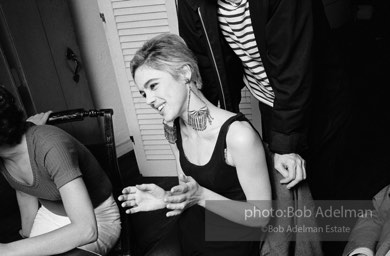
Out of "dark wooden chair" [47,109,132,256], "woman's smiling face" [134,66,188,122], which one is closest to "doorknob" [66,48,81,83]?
"dark wooden chair" [47,109,132,256]

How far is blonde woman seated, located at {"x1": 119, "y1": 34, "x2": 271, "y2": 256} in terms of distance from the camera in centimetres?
108

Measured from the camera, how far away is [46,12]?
107 inches

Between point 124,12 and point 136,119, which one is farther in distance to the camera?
point 136,119

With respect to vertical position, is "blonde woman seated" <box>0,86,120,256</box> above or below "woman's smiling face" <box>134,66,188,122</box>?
below

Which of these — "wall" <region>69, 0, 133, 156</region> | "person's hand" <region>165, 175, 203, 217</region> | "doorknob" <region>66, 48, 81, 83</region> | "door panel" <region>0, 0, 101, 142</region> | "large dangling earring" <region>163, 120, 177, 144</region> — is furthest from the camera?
"wall" <region>69, 0, 133, 156</region>

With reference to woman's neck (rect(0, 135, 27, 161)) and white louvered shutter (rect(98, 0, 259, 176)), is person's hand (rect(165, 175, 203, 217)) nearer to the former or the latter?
woman's neck (rect(0, 135, 27, 161))

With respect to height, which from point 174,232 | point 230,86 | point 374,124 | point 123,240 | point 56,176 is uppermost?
point 230,86

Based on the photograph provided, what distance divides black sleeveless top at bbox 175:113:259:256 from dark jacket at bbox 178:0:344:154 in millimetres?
152

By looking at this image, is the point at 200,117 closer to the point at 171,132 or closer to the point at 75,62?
the point at 171,132

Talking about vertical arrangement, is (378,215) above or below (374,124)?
above

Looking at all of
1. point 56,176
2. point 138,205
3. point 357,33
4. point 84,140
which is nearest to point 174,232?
point 138,205

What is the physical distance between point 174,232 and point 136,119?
5.79 ft

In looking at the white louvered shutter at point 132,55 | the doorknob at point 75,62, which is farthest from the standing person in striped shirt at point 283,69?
the doorknob at point 75,62

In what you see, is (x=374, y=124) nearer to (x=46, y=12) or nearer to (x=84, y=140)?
(x=84, y=140)
